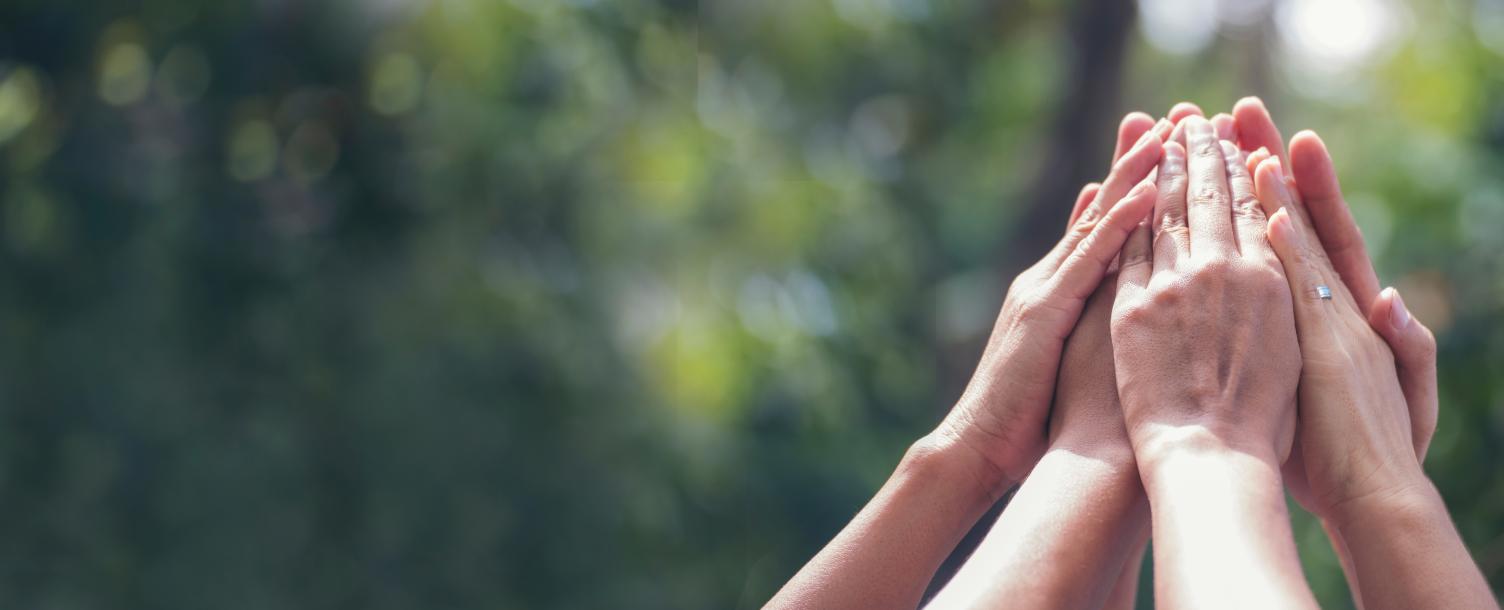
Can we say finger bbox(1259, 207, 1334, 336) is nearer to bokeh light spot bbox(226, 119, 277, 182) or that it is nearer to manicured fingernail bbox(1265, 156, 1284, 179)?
manicured fingernail bbox(1265, 156, 1284, 179)

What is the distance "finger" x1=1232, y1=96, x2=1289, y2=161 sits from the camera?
164cm

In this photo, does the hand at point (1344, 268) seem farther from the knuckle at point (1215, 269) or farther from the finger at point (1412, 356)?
the knuckle at point (1215, 269)

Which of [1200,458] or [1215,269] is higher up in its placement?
[1215,269]

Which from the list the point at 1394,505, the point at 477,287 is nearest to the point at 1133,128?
the point at 1394,505

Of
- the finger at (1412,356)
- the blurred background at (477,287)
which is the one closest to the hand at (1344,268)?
the finger at (1412,356)

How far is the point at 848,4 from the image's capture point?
245 inches

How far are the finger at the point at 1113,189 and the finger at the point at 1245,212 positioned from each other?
9cm

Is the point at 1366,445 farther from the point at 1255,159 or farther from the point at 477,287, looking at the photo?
the point at 477,287

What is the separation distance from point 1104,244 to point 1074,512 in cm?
37

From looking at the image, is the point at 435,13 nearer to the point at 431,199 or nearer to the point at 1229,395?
the point at 431,199

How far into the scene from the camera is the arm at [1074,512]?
123 cm

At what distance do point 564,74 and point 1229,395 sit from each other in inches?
147

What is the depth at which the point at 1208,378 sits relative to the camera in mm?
1327

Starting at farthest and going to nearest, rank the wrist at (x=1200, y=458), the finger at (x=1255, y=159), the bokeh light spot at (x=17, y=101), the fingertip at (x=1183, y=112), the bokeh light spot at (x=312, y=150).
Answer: the bokeh light spot at (x=312, y=150) → the bokeh light spot at (x=17, y=101) → the fingertip at (x=1183, y=112) → the finger at (x=1255, y=159) → the wrist at (x=1200, y=458)
